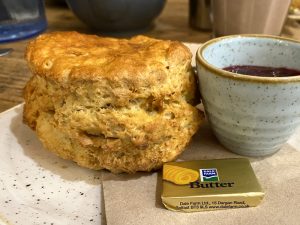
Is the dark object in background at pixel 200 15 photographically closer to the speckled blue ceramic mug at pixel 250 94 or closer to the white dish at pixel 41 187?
the speckled blue ceramic mug at pixel 250 94

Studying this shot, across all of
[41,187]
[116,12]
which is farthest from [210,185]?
[116,12]

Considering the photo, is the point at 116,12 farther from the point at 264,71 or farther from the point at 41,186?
the point at 41,186

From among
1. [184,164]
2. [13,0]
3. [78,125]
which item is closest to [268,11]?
[184,164]

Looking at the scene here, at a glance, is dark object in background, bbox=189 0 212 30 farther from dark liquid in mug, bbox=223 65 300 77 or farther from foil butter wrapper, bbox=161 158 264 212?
foil butter wrapper, bbox=161 158 264 212

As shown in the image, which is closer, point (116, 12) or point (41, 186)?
point (41, 186)

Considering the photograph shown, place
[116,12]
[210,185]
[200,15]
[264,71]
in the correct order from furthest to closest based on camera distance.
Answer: [200,15] < [116,12] < [264,71] < [210,185]

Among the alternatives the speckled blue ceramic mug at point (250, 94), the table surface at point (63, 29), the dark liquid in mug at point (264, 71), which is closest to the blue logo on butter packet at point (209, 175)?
the speckled blue ceramic mug at point (250, 94)

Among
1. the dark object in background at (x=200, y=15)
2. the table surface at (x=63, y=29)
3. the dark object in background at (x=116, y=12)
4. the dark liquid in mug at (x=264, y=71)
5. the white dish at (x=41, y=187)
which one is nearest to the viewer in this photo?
the white dish at (x=41, y=187)
